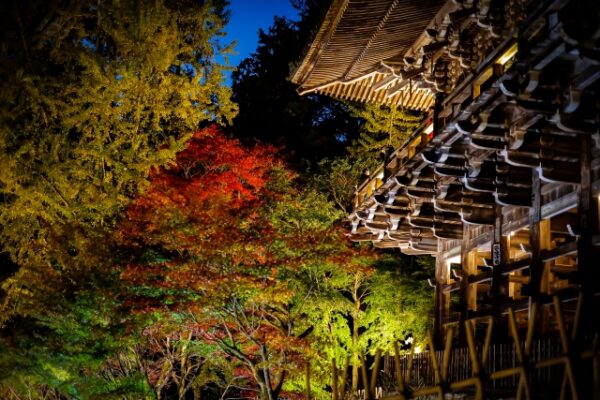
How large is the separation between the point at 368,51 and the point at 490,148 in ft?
20.5

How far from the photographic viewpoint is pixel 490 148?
9.10 m

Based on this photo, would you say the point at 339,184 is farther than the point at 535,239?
Yes

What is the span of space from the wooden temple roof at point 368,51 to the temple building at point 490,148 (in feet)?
0.12

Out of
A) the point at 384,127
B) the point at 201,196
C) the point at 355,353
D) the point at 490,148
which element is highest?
the point at 384,127

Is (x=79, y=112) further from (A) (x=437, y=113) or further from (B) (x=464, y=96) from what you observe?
(B) (x=464, y=96)

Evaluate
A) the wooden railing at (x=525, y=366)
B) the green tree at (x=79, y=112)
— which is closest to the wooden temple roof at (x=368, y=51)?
the wooden railing at (x=525, y=366)

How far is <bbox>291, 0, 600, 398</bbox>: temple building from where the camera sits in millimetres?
7390

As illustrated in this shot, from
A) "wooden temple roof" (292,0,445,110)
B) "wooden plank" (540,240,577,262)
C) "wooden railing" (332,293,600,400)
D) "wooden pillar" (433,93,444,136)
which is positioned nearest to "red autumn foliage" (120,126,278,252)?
"wooden temple roof" (292,0,445,110)

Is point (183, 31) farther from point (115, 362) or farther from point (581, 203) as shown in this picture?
point (581, 203)

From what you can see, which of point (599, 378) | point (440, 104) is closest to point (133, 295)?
point (440, 104)

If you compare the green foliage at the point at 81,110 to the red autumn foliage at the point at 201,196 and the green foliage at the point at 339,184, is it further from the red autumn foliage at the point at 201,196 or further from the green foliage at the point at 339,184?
the green foliage at the point at 339,184

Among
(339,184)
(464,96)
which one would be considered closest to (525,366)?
(464,96)

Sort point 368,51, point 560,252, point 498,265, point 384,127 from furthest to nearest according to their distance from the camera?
1. point 384,127
2. point 368,51
3. point 498,265
4. point 560,252

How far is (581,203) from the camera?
8.65 meters
